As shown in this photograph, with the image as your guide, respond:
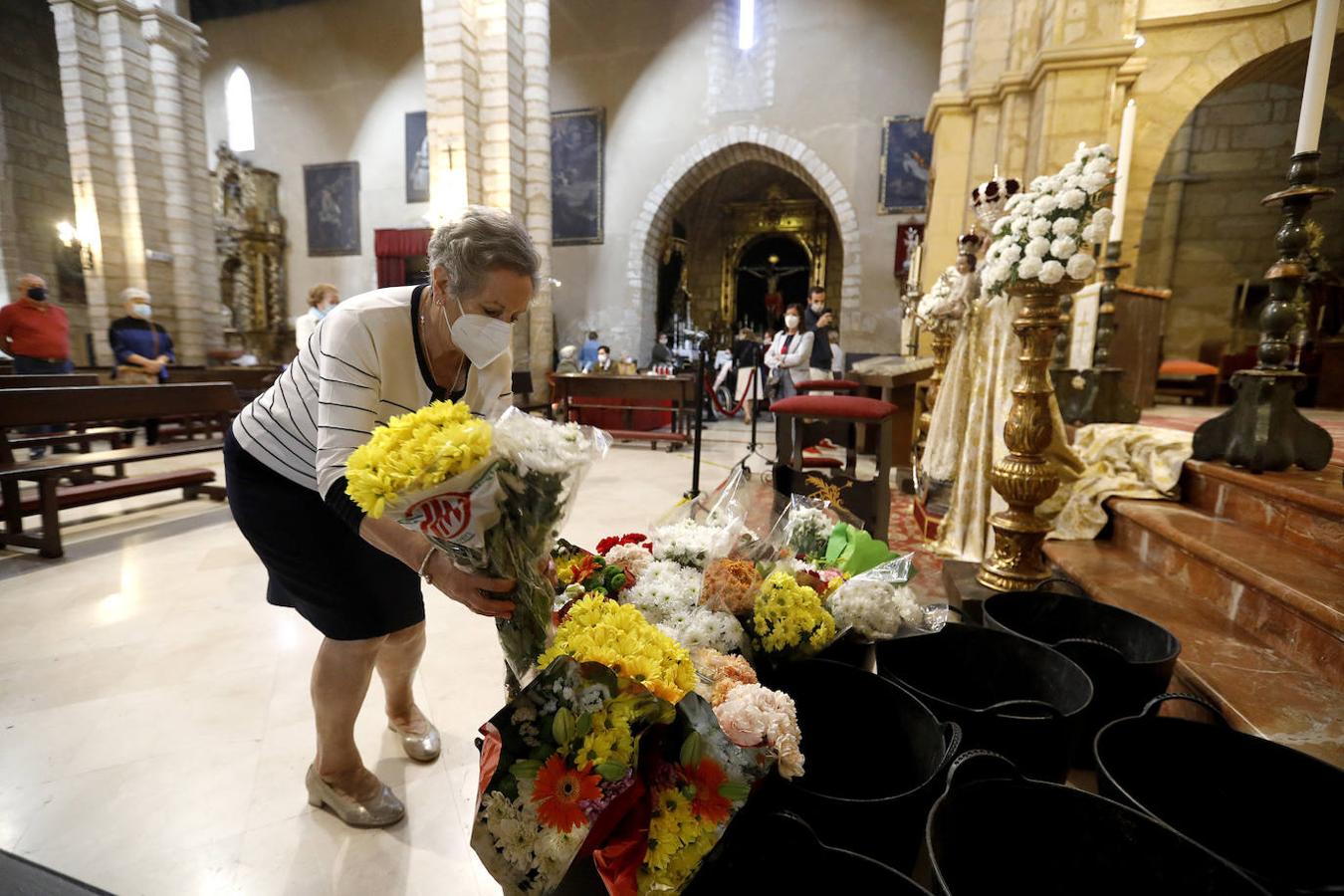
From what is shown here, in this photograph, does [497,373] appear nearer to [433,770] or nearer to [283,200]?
[433,770]

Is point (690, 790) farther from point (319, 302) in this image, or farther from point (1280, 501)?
point (319, 302)

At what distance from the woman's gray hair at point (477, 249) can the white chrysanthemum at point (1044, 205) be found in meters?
1.81

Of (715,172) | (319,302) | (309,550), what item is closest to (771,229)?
(715,172)

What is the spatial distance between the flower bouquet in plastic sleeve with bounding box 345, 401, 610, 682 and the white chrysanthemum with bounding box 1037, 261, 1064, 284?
1.81 metres

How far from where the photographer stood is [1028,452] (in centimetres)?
221

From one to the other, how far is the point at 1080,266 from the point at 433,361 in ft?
6.59

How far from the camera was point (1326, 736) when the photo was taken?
1.22m

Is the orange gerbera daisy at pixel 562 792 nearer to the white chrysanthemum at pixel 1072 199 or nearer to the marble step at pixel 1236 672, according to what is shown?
the marble step at pixel 1236 672

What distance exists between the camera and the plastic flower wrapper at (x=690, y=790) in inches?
29.5

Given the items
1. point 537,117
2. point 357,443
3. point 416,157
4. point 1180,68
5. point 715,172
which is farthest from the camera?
point 416,157

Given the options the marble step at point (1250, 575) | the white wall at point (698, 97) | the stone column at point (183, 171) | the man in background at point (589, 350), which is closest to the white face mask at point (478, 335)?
the marble step at point (1250, 575)

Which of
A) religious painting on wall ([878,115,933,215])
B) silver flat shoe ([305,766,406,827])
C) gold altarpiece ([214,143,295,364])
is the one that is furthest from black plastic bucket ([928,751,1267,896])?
gold altarpiece ([214,143,295,364])

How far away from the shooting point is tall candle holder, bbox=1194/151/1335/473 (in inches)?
78.0

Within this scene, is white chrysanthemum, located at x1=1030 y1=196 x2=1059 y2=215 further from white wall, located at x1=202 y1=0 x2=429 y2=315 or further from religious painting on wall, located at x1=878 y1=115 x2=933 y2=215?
white wall, located at x1=202 y1=0 x2=429 y2=315
